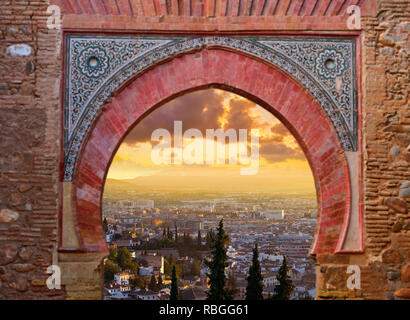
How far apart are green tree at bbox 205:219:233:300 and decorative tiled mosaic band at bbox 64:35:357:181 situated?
466 cm

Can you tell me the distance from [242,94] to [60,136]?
1574 mm

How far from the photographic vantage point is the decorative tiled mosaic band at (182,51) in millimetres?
3994

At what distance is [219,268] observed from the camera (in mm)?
8547

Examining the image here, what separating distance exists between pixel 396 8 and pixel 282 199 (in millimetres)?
3980

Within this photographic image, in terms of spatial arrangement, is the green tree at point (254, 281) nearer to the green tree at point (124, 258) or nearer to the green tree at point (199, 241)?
the green tree at point (199, 241)

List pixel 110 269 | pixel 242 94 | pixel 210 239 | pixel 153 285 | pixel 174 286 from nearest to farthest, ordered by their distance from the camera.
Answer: pixel 242 94
pixel 153 285
pixel 110 269
pixel 174 286
pixel 210 239

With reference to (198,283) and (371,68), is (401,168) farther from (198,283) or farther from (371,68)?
(198,283)

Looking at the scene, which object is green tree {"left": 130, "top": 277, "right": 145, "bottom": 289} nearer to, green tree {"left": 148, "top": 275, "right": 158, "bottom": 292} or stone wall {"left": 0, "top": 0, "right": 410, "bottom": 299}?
green tree {"left": 148, "top": 275, "right": 158, "bottom": 292}

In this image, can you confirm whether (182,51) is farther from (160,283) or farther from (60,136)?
(160,283)

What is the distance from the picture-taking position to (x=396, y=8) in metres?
4.14

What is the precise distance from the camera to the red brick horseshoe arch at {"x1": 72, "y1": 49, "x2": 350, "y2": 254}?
395 cm

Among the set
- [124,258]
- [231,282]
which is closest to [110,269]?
[124,258]

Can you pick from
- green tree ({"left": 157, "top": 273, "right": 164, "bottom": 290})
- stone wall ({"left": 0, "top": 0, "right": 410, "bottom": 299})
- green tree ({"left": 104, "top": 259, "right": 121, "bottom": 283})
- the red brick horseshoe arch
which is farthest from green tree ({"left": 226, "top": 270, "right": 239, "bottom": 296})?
the red brick horseshoe arch

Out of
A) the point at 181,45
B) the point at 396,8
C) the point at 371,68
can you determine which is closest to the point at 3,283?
the point at 181,45
